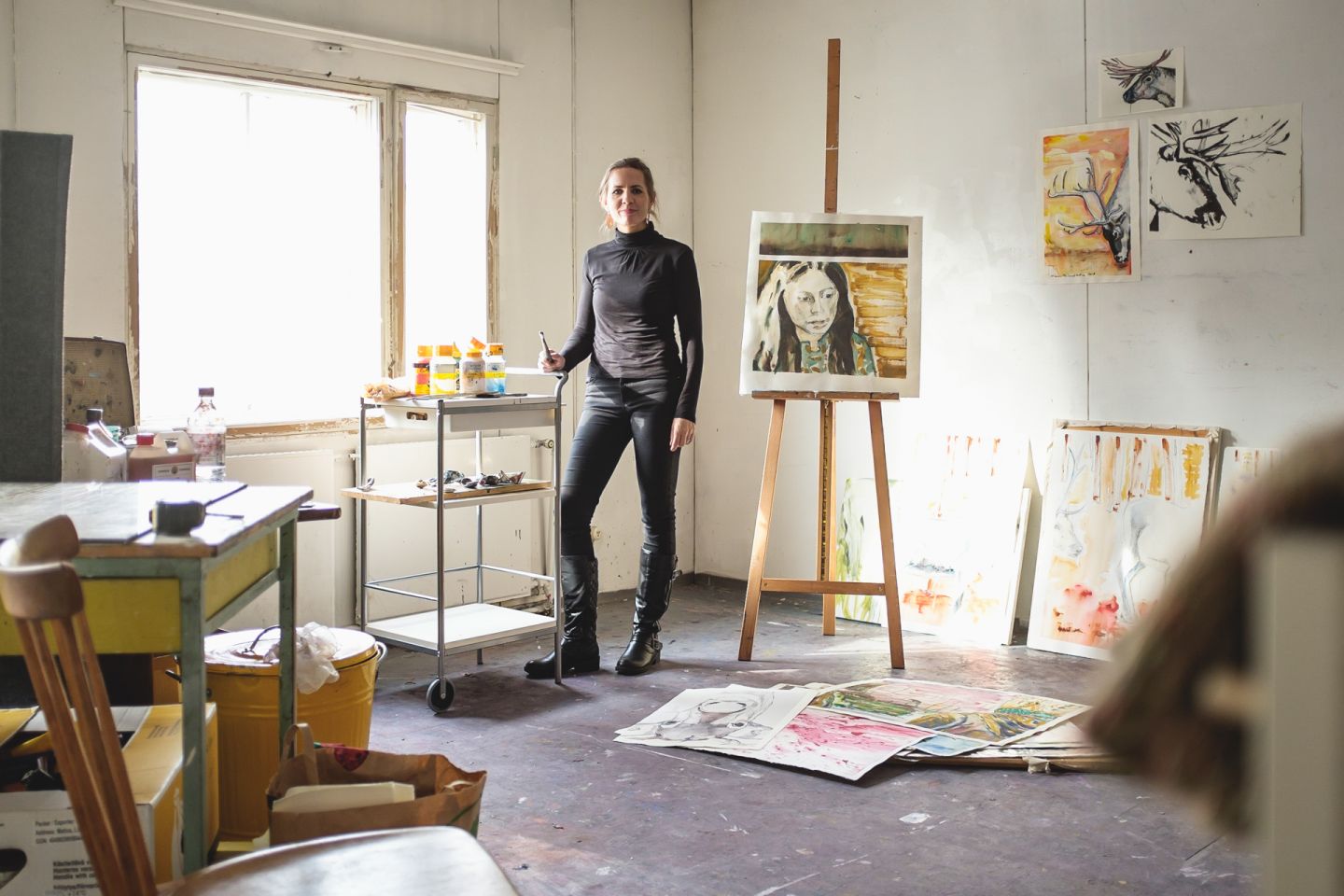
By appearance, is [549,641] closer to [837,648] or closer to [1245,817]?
[837,648]

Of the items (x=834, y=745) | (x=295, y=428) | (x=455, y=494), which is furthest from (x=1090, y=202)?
(x=295, y=428)

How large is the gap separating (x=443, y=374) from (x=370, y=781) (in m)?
1.93

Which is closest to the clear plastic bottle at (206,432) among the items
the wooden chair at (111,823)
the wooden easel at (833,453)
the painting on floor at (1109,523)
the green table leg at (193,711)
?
the wooden easel at (833,453)

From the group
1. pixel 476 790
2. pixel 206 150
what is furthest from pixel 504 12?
pixel 476 790

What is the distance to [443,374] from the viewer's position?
396 cm

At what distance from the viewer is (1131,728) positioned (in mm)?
472

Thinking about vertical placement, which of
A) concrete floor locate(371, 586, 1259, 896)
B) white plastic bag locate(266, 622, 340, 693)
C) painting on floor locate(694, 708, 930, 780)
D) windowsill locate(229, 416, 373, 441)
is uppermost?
windowsill locate(229, 416, 373, 441)

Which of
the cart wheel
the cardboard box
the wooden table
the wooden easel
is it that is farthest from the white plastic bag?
the wooden easel

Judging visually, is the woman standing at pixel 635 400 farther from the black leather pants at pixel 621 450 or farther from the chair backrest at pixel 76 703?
the chair backrest at pixel 76 703

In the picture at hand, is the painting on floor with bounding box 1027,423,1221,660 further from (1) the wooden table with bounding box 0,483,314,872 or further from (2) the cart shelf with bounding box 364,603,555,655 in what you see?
(1) the wooden table with bounding box 0,483,314,872

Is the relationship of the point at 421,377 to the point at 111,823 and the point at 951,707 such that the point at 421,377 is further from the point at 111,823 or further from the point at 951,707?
the point at 111,823

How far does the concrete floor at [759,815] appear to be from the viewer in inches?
97.5

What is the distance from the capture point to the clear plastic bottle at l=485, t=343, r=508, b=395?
3869 mm

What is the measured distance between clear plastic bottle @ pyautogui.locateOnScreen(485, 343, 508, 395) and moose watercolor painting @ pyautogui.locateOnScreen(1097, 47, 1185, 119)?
2304 mm
